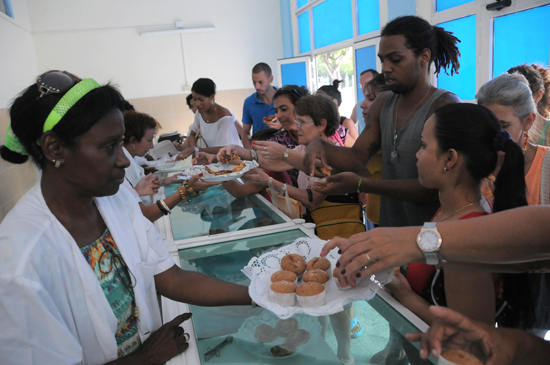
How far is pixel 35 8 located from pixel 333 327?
8.96m

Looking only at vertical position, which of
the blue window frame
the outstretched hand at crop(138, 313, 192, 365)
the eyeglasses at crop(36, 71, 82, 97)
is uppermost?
the blue window frame

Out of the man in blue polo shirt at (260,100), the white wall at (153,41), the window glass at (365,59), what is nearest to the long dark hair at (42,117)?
the man in blue polo shirt at (260,100)

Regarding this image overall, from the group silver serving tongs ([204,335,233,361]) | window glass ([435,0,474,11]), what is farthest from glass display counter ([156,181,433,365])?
window glass ([435,0,474,11])

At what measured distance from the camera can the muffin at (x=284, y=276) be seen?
1253 millimetres

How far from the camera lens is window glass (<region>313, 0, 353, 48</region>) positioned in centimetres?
679

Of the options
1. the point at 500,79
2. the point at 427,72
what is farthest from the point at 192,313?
the point at 500,79

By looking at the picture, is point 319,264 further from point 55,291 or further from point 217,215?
point 217,215

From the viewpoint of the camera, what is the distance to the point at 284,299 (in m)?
1.18

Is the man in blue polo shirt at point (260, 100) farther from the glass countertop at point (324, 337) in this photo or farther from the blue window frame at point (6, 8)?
the blue window frame at point (6, 8)

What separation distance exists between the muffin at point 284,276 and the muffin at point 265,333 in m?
0.15

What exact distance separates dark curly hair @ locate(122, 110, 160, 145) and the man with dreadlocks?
5.75ft

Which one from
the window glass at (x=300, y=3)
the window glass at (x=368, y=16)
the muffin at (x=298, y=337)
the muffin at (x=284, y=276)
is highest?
the window glass at (x=300, y=3)

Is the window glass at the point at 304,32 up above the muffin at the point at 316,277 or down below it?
above

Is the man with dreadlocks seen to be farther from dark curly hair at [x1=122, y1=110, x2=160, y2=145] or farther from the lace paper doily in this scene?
dark curly hair at [x1=122, y1=110, x2=160, y2=145]
